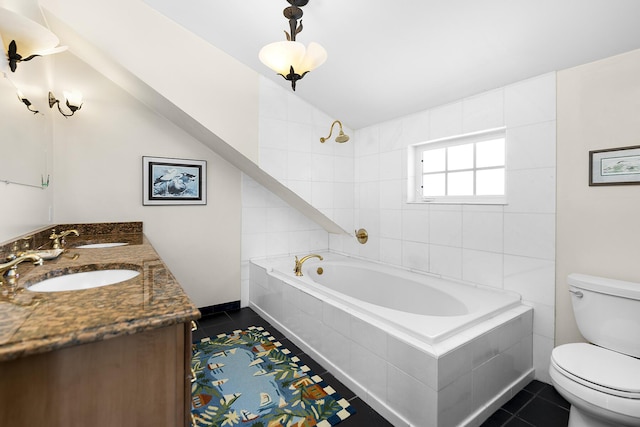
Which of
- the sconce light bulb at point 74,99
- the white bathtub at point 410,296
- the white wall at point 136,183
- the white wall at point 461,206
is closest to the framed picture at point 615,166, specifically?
the white wall at point 461,206

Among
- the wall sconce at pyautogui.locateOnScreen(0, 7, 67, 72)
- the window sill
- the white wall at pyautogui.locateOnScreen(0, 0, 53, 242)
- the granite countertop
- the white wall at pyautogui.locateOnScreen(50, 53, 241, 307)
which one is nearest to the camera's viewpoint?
the granite countertop

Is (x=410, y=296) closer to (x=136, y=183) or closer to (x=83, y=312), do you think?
(x=83, y=312)

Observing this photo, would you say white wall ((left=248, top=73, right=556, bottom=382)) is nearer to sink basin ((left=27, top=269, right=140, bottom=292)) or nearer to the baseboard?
the baseboard

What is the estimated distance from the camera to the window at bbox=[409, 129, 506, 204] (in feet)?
7.40

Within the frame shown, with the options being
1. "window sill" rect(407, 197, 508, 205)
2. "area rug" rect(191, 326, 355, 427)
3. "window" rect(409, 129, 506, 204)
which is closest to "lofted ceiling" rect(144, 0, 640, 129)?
"window" rect(409, 129, 506, 204)

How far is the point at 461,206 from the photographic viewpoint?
2.32 m

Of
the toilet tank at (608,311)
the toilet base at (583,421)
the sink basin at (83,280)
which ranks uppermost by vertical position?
the sink basin at (83,280)

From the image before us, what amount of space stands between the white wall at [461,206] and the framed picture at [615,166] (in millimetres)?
201

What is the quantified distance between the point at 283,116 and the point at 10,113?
1.86m

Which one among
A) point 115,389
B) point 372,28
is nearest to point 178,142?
point 372,28

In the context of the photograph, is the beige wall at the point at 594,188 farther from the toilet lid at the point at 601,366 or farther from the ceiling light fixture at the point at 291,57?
the ceiling light fixture at the point at 291,57

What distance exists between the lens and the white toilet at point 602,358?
1.18 m

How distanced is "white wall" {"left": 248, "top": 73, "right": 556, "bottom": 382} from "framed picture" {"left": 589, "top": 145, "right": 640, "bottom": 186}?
0.66 feet

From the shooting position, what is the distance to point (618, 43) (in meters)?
1.54
